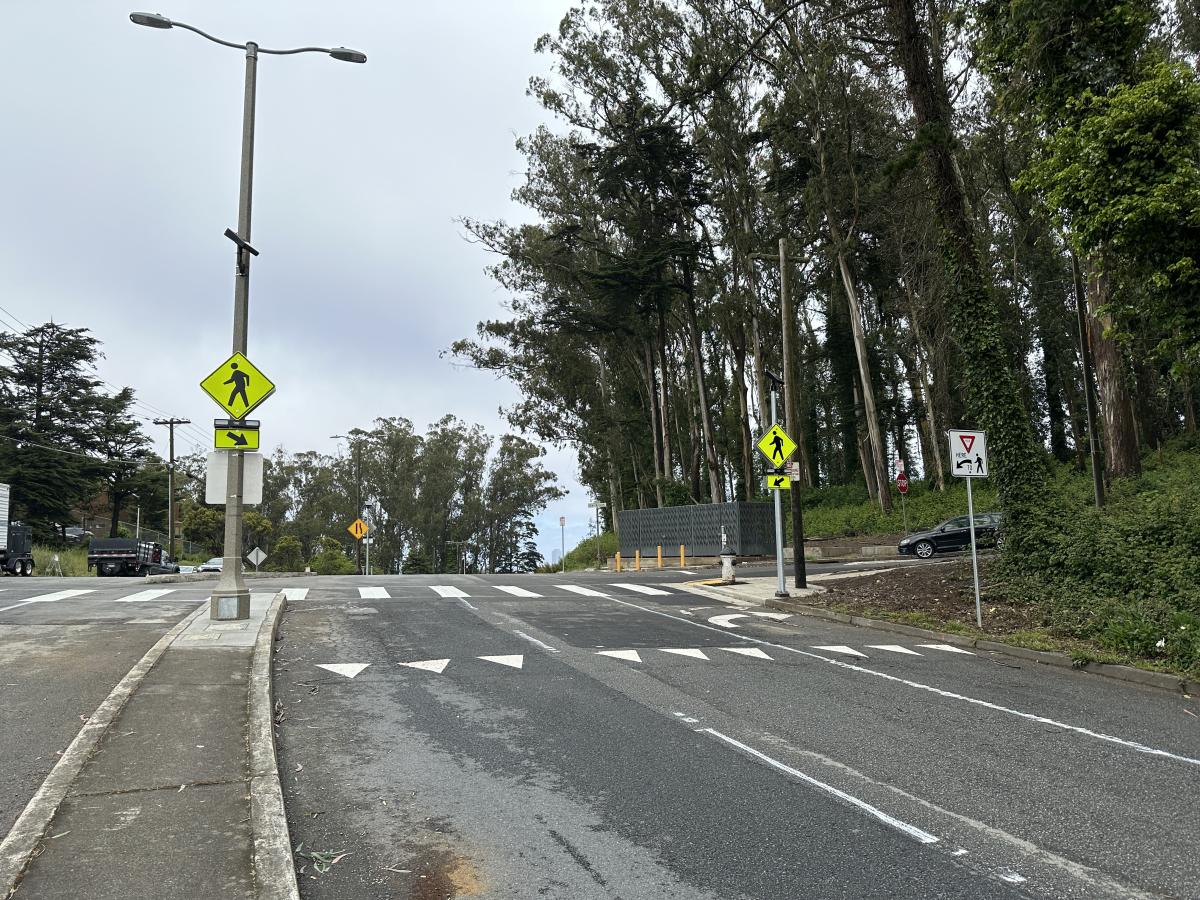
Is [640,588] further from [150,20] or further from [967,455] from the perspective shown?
[150,20]

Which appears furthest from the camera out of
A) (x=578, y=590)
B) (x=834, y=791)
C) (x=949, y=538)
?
(x=949, y=538)

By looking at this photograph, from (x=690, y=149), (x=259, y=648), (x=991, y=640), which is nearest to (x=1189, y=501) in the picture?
(x=991, y=640)

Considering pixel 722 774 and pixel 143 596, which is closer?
pixel 722 774

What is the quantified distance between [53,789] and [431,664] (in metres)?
5.08

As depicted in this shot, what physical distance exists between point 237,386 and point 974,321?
13.2 meters

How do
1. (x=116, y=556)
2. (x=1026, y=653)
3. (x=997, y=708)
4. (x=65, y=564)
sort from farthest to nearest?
(x=65, y=564), (x=116, y=556), (x=1026, y=653), (x=997, y=708)

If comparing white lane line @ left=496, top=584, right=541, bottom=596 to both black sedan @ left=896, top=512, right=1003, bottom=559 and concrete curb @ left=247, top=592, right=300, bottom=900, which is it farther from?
black sedan @ left=896, top=512, right=1003, bottom=559

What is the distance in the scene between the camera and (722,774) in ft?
19.2

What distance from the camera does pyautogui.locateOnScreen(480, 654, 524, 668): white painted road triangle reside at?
9.86 m

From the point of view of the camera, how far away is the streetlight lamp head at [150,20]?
11.8m

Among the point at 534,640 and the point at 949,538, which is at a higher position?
the point at 949,538

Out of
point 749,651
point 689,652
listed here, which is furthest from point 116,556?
point 749,651

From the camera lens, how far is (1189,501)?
1361 cm

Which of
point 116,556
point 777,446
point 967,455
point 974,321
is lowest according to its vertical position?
point 116,556
